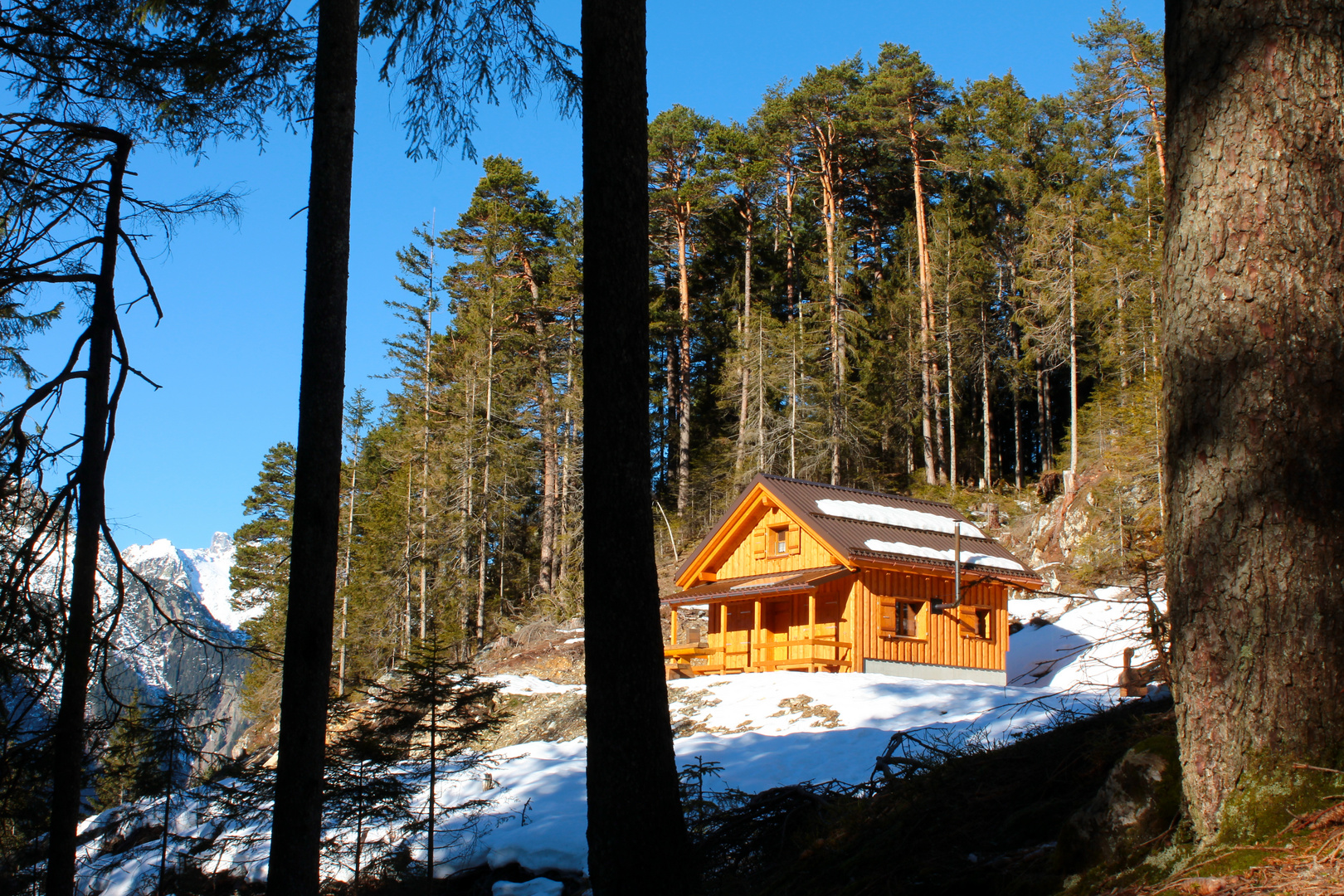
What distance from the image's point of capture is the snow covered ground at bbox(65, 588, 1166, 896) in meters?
8.91

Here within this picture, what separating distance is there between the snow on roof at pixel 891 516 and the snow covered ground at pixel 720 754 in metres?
5.14

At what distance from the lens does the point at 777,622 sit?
2381 cm

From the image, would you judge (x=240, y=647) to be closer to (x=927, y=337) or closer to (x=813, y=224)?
(x=927, y=337)

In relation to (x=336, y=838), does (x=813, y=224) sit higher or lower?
higher

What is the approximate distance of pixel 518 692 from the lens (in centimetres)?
2031

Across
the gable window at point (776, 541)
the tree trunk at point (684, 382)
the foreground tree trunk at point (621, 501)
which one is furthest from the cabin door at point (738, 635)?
the foreground tree trunk at point (621, 501)

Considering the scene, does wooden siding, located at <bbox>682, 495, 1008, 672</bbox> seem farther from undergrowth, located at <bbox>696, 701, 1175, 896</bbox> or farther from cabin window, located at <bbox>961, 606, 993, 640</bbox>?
undergrowth, located at <bbox>696, 701, 1175, 896</bbox>

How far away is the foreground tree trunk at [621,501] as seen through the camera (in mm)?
4465

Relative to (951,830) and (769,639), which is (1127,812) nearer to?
(951,830)

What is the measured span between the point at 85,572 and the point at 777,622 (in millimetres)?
18819

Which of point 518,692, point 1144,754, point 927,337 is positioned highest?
point 927,337

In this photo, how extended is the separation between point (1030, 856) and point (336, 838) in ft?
27.6

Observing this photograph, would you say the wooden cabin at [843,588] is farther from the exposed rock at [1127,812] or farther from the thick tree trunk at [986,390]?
the exposed rock at [1127,812]

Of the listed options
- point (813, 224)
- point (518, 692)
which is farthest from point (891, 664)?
point (813, 224)
